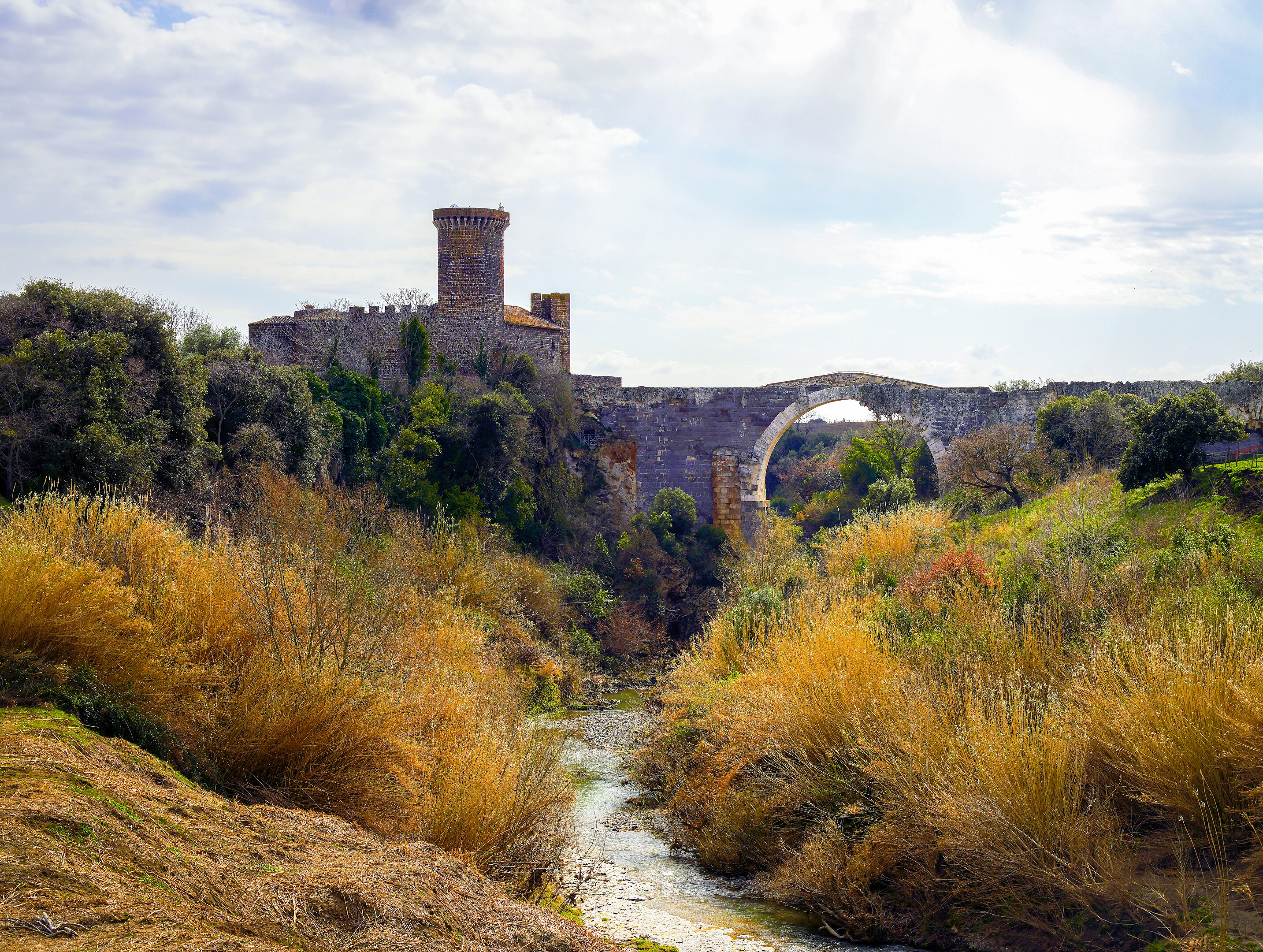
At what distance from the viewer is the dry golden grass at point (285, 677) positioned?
5.71 m

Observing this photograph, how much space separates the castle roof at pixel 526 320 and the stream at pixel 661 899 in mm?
19598

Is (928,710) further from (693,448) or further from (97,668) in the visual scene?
(693,448)

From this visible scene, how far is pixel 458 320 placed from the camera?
27.7 meters

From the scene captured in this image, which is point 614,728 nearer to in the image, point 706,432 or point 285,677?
point 285,677

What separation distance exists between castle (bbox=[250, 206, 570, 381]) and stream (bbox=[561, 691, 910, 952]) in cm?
1808

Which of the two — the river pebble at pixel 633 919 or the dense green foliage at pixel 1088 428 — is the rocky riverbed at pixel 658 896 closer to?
the river pebble at pixel 633 919

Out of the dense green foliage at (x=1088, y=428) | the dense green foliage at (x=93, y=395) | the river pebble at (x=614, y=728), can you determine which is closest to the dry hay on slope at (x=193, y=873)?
the river pebble at (x=614, y=728)

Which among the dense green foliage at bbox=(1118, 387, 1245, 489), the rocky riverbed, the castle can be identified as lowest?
the rocky riverbed

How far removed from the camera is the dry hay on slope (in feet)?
11.1

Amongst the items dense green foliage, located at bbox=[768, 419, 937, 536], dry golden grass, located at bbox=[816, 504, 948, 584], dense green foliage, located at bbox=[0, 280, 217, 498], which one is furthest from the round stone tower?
dry golden grass, located at bbox=[816, 504, 948, 584]

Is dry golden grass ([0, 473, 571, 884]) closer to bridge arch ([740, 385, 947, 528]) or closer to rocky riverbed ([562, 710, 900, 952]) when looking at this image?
rocky riverbed ([562, 710, 900, 952])

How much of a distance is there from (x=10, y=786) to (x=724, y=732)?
6022 millimetres

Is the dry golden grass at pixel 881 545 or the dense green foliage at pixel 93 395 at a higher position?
the dense green foliage at pixel 93 395

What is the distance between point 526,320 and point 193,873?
25506 mm
